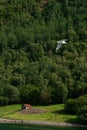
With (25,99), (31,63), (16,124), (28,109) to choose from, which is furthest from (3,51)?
(16,124)

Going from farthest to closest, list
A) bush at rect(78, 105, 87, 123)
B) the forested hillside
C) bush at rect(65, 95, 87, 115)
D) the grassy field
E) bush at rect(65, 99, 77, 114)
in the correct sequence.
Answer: the forested hillside → bush at rect(65, 99, 77, 114) → bush at rect(65, 95, 87, 115) → the grassy field → bush at rect(78, 105, 87, 123)

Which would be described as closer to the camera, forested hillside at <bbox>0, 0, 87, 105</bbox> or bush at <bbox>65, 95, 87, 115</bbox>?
bush at <bbox>65, 95, 87, 115</bbox>

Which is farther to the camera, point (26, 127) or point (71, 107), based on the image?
point (71, 107)

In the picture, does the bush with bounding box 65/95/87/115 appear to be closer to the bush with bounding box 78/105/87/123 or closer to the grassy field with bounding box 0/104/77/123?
the grassy field with bounding box 0/104/77/123

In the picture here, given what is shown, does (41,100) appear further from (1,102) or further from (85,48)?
(85,48)

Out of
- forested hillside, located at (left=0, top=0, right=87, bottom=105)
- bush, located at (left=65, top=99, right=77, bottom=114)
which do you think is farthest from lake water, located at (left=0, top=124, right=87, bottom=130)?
forested hillside, located at (left=0, top=0, right=87, bottom=105)

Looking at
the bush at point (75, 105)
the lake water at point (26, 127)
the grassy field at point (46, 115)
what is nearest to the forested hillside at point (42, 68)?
the grassy field at point (46, 115)

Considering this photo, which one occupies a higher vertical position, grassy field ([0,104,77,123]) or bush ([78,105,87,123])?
bush ([78,105,87,123])

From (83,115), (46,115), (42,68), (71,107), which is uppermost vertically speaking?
(83,115)

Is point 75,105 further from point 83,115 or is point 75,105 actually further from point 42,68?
point 42,68

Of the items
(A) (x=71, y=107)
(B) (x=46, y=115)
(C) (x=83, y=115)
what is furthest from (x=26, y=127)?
(A) (x=71, y=107)

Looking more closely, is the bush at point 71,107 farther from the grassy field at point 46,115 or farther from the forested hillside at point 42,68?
the forested hillside at point 42,68
